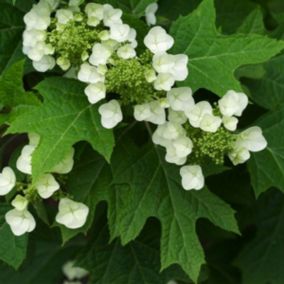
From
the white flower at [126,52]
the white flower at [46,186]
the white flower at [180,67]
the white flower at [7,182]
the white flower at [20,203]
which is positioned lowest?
the white flower at [20,203]

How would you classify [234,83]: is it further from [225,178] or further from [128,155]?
[225,178]

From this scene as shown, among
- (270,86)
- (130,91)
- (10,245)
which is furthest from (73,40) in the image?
(270,86)

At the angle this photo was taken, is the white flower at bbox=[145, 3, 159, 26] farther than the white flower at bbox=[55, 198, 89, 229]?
Yes

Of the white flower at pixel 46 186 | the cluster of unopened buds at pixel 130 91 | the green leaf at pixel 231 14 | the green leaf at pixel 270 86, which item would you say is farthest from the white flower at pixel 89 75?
the green leaf at pixel 231 14

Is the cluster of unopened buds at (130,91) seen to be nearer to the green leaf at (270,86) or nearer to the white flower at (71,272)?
the green leaf at (270,86)

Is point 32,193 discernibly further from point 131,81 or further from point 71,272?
point 71,272

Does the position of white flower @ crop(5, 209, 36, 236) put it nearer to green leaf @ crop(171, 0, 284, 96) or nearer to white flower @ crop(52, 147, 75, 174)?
white flower @ crop(52, 147, 75, 174)

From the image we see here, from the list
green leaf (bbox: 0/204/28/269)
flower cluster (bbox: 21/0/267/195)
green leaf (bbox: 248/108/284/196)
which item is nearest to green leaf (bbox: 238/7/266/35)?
green leaf (bbox: 248/108/284/196)

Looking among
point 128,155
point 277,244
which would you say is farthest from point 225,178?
point 128,155
